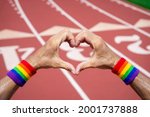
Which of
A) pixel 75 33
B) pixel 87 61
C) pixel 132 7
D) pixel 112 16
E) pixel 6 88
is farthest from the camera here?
pixel 132 7

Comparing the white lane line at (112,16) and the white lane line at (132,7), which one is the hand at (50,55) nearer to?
the white lane line at (112,16)

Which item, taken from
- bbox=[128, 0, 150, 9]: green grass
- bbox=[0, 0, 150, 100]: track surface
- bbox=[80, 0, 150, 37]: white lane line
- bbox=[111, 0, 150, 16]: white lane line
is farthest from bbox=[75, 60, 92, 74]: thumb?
bbox=[128, 0, 150, 9]: green grass

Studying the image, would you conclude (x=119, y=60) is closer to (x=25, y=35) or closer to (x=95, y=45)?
(x=95, y=45)

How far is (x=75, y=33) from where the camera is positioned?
5773mm

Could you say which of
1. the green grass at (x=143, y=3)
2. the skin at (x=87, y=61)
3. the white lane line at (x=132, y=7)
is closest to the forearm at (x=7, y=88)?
the skin at (x=87, y=61)

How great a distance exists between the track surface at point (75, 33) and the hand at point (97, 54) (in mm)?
2085

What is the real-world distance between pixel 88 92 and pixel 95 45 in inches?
89.1

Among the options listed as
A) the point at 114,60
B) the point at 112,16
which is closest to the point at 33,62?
the point at 114,60

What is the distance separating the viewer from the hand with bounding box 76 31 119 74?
183cm

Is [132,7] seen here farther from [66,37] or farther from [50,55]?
[50,55]

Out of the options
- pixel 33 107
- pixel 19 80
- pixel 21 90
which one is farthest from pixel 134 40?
pixel 19 80

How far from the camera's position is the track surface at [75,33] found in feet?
13.5

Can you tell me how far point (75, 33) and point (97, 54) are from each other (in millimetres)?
3949

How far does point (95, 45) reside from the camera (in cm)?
183
